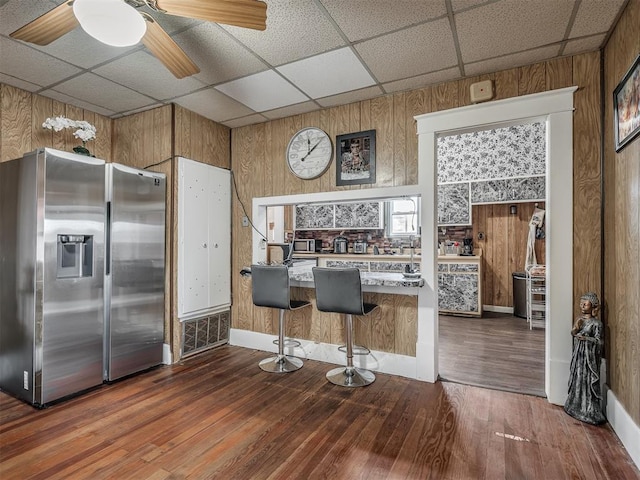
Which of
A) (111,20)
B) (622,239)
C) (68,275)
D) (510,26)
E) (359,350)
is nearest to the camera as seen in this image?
(111,20)

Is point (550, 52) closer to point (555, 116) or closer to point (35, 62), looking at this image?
point (555, 116)

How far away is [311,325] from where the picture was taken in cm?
375

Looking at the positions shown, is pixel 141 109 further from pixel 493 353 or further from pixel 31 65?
pixel 493 353

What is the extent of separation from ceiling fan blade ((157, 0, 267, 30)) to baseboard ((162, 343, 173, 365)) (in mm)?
3065

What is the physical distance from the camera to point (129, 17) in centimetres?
166

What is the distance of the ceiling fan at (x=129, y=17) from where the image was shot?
1.61 meters

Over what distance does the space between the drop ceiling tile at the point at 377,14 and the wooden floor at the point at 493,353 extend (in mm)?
2979

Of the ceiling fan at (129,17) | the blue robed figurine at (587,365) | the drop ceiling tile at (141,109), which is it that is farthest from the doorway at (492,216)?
the drop ceiling tile at (141,109)

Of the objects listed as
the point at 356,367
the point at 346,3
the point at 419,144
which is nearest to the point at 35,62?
the point at 346,3

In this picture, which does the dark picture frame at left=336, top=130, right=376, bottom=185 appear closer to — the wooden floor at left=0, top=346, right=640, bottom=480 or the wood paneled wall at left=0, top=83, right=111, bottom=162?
the wooden floor at left=0, top=346, right=640, bottom=480

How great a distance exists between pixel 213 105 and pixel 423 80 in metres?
2.17

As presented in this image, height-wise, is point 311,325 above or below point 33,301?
below

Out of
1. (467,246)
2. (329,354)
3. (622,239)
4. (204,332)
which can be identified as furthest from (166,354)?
(467,246)

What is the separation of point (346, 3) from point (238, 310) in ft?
11.2
